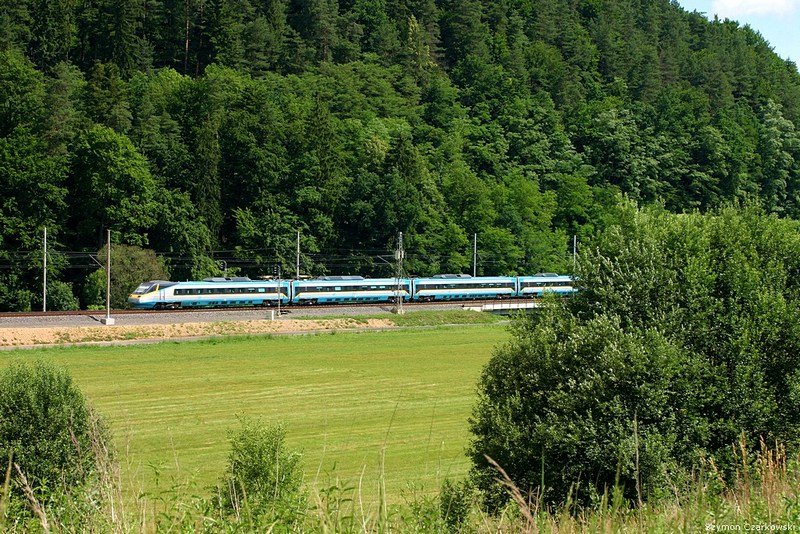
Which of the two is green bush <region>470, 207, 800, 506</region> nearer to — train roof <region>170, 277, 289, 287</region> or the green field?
the green field

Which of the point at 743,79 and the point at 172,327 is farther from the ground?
the point at 743,79

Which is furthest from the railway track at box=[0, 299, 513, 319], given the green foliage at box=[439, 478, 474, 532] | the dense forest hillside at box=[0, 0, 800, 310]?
the green foliage at box=[439, 478, 474, 532]

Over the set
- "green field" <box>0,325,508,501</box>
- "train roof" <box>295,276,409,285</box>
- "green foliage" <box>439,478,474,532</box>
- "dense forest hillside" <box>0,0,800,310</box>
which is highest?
"dense forest hillside" <box>0,0,800,310</box>

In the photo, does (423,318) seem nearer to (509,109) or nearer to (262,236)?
(262,236)

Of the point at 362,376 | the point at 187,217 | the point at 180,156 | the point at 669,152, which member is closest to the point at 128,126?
the point at 180,156

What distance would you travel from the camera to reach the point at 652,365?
69.6 ft

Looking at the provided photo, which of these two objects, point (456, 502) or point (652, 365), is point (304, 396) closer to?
point (652, 365)

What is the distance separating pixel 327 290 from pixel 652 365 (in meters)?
61.5

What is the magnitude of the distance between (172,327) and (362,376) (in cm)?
1940

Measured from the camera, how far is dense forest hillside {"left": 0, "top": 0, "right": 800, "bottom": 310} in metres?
84.6

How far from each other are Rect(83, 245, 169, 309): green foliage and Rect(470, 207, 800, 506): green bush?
2226 inches

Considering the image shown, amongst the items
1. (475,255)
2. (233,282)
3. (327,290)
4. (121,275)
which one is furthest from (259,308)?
(475,255)

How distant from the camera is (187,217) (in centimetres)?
8781

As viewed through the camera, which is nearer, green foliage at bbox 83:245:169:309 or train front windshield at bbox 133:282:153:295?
train front windshield at bbox 133:282:153:295
